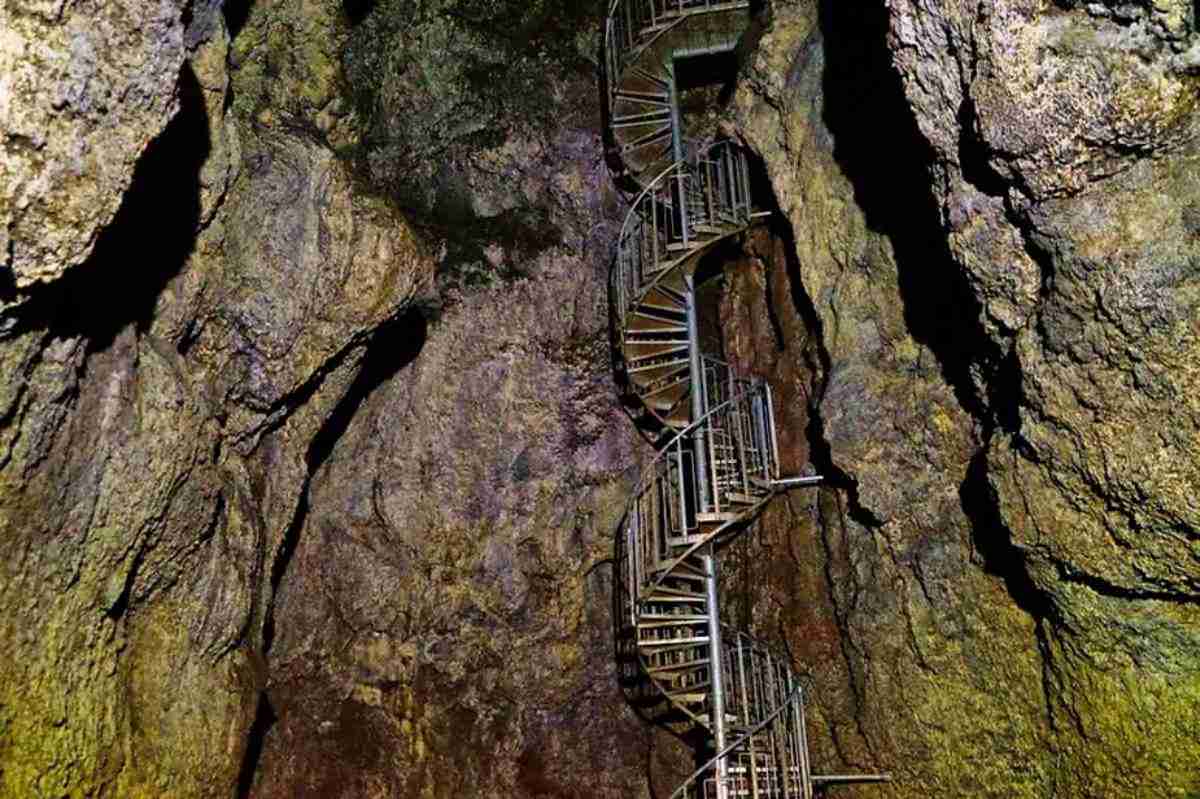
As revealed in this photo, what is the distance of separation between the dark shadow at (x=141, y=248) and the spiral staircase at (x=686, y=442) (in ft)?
11.7

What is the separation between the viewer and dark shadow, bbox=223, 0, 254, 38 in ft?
23.3

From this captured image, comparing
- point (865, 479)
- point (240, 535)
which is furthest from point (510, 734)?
point (865, 479)

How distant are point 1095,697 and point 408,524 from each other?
210 inches

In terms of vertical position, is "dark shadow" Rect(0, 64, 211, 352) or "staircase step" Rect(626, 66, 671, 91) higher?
"staircase step" Rect(626, 66, 671, 91)

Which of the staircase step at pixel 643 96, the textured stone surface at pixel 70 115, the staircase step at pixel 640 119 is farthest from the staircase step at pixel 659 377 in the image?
the textured stone surface at pixel 70 115

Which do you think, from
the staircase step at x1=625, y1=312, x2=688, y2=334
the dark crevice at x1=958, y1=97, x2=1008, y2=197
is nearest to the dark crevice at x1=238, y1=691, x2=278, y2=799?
the staircase step at x1=625, y1=312, x2=688, y2=334

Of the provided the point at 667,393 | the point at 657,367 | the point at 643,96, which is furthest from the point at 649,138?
the point at 667,393

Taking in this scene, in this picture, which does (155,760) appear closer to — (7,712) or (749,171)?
(7,712)

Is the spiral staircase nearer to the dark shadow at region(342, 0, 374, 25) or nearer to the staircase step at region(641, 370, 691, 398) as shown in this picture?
the staircase step at region(641, 370, 691, 398)

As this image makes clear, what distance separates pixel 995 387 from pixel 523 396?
4229mm

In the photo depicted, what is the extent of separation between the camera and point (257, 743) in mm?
7539

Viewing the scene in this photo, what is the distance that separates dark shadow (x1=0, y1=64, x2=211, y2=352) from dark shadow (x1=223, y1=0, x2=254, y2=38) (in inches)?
61.5

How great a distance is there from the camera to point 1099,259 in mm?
4410

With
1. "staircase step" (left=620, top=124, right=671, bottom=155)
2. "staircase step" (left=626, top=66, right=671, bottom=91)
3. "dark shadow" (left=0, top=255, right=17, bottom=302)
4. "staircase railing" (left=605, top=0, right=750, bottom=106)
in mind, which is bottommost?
"dark shadow" (left=0, top=255, right=17, bottom=302)
